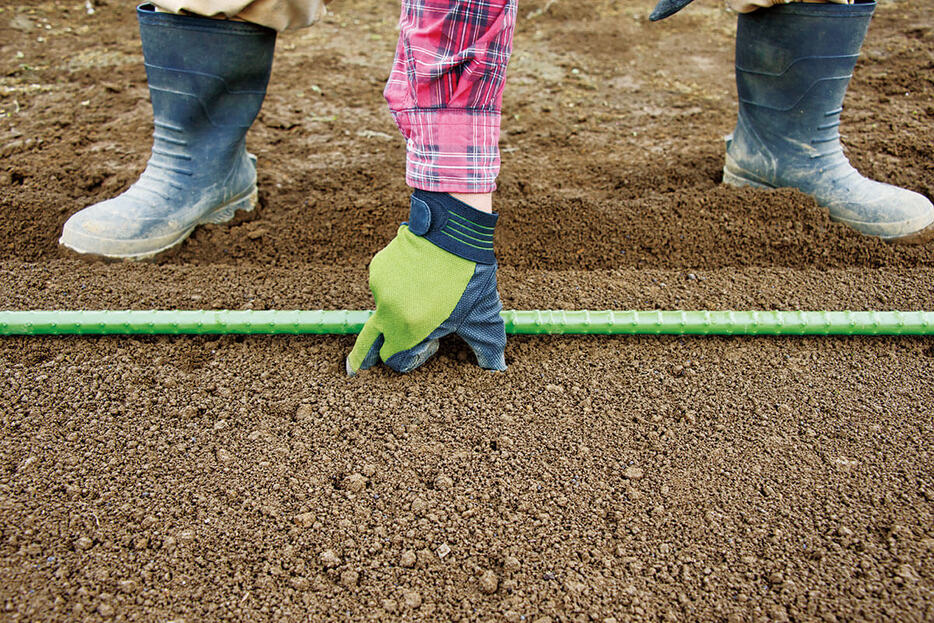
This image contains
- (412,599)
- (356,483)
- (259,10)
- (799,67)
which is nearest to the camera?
(412,599)

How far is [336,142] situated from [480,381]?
1.74 meters

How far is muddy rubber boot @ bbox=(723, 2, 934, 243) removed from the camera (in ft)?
6.89

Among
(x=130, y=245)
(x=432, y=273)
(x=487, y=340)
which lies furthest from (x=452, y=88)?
(x=130, y=245)

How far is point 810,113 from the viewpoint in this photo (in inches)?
88.4

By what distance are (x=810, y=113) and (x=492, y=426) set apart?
161 cm

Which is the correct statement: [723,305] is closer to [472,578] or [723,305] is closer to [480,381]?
[480,381]

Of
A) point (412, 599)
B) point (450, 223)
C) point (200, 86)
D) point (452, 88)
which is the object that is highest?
point (452, 88)

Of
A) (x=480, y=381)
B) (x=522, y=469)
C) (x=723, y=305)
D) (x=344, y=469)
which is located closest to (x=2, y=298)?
(x=344, y=469)

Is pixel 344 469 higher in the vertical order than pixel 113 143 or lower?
lower

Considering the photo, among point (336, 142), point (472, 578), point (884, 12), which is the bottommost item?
point (472, 578)

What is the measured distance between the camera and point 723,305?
6.56 ft

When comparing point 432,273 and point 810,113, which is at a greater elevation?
point 810,113

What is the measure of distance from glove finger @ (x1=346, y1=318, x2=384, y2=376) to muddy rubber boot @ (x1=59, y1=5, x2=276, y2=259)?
3.16 ft

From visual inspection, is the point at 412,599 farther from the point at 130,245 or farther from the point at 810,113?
the point at 810,113
